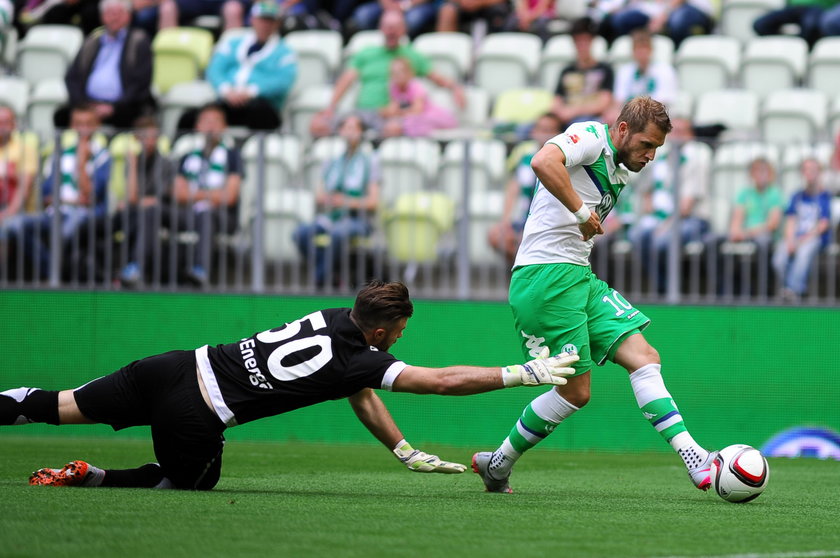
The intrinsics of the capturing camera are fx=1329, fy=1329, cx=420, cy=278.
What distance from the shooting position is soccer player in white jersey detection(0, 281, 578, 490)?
6.61 metres

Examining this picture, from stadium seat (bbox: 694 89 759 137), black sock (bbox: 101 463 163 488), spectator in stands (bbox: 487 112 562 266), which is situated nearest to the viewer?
black sock (bbox: 101 463 163 488)

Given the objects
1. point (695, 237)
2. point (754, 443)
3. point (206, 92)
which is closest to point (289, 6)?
point (206, 92)

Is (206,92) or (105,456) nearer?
(105,456)

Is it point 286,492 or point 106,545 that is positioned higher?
point 106,545

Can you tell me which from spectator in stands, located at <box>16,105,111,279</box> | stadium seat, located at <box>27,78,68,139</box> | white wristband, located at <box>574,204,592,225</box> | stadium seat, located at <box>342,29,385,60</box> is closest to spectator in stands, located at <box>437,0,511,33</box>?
stadium seat, located at <box>342,29,385,60</box>

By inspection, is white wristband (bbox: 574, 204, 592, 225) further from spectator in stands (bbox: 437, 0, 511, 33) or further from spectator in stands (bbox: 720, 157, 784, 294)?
spectator in stands (bbox: 437, 0, 511, 33)

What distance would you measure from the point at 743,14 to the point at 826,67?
5.15ft

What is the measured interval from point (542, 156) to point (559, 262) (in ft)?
2.23

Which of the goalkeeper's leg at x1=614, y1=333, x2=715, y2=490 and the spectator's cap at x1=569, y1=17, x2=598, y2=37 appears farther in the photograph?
the spectator's cap at x1=569, y1=17, x2=598, y2=37

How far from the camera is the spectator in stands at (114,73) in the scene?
14.6 m

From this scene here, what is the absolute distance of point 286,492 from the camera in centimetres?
726

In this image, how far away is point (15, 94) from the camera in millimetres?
15930

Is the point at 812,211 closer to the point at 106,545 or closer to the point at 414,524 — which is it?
the point at 414,524

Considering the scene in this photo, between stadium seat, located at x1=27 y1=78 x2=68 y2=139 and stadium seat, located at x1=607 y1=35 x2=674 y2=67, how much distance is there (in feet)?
20.9
